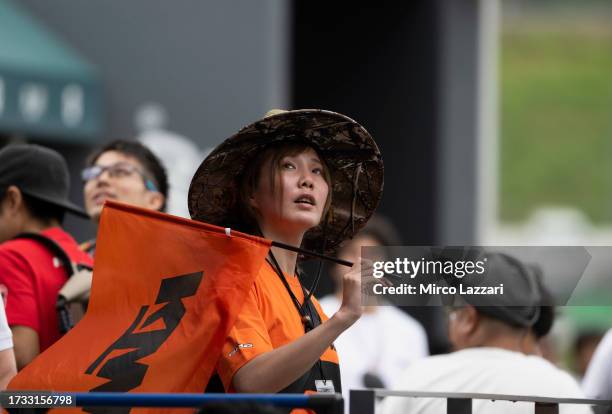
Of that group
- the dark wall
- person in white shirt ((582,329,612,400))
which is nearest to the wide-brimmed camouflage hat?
person in white shirt ((582,329,612,400))

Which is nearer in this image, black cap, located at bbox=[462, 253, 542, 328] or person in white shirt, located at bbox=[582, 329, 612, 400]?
black cap, located at bbox=[462, 253, 542, 328]

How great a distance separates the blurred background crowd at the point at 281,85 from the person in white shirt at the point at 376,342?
156mm

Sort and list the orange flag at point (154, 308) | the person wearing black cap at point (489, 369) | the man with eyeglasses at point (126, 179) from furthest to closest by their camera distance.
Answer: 1. the man with eyeglasses at point (126, 179)
2. the person wearing black cap at point (489, 369)
3. the orange flag at point (154, 308)

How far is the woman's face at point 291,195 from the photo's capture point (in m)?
3.56

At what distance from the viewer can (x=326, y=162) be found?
3859 millimetres

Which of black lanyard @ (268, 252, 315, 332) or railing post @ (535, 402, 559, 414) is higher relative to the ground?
black lanyard @ (268, 252, 315, 332)

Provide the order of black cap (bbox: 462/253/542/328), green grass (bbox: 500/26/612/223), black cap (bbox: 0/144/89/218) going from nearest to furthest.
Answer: black cap (bbox: 462/253/542/328)
black cap (bbox: 0/144/89/218)
green grass (bbox: 500/26/612/223)

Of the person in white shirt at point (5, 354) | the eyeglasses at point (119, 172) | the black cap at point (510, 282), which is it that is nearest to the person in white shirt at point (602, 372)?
the black cap at point (510, 282)

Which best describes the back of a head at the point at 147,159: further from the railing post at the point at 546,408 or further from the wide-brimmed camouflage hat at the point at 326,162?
the railing post at the point at 546,408

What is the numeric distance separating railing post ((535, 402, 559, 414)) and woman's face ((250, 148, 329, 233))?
83 centimetres

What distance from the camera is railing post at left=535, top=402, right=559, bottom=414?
11.6 feet

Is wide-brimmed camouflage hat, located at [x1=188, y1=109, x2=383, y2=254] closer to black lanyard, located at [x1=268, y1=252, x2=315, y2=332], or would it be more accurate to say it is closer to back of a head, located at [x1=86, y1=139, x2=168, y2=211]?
black lanyard, located at [x1=268, y1=252, x2=315, y2=332]

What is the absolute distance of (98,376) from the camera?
11.0ft

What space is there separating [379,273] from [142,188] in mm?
1893
